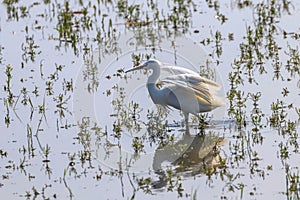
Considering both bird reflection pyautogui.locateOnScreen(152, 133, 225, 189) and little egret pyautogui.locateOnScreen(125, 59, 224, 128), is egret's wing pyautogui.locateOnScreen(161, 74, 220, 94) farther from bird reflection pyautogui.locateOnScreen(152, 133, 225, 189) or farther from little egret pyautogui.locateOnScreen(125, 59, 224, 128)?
bird reflection pyautogui.locateOnScreen(152, 133, 225, 189)

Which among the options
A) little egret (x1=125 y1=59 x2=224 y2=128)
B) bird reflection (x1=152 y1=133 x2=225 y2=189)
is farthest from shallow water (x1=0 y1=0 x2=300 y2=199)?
little egret (x1=125 y1=59 x2=224 y2=128)

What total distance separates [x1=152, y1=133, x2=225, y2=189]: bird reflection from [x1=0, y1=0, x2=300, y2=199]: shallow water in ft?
0.04

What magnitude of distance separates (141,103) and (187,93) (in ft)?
4.12

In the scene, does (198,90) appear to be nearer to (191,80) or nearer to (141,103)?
(191,80)

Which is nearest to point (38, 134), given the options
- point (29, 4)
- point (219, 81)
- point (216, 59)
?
A: point (219, 81)

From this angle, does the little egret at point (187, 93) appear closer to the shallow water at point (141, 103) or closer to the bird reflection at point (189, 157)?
the shallow water at point (141, 103)

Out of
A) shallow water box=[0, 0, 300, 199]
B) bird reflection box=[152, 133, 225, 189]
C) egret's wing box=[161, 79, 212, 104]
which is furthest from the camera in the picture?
egret's wing box=[161, 79, 212, 104]

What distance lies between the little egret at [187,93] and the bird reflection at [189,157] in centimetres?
37

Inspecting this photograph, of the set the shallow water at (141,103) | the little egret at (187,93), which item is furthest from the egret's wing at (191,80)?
the shallow water at (141,103)

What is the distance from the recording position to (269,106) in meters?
9.56

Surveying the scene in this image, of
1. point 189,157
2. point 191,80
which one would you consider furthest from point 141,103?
point 189,157

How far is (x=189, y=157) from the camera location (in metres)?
8.34

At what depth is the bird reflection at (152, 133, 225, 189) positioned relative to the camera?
7.73 m

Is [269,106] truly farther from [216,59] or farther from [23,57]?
[23,57]
